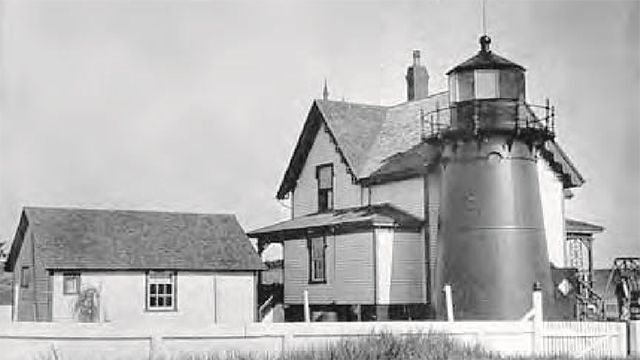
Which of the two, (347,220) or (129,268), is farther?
(129,268)

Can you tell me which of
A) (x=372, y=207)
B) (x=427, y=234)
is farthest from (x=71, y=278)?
(x=427, y=234)

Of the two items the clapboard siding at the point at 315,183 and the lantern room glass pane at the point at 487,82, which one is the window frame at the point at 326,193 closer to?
the clapboard siding at the point at 315,183

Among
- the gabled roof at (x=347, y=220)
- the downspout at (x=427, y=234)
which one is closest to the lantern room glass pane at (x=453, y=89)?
the downspout at (x=427, y=234)

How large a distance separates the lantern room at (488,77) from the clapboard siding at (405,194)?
314cm

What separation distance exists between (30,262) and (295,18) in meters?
19.8

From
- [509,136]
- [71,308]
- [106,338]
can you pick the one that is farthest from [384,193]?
[106,338]

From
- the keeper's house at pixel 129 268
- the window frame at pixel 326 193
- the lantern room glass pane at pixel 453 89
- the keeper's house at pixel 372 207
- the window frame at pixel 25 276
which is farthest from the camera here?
the window frame at pixel 25 276

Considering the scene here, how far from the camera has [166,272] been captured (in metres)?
29.2

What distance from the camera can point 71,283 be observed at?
27891mm

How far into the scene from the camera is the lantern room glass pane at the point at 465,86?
23484mm

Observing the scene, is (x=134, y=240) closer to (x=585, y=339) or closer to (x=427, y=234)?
(x=427, y=234)

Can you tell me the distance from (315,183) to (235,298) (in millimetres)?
4394

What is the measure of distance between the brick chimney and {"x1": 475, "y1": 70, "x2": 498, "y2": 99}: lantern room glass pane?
701 cm

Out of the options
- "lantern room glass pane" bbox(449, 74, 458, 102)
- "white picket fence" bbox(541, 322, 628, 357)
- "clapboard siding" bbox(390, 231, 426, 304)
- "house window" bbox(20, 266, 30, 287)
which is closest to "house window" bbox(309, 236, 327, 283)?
"clapboard siding" bbox(390, 231, 426, 304)
